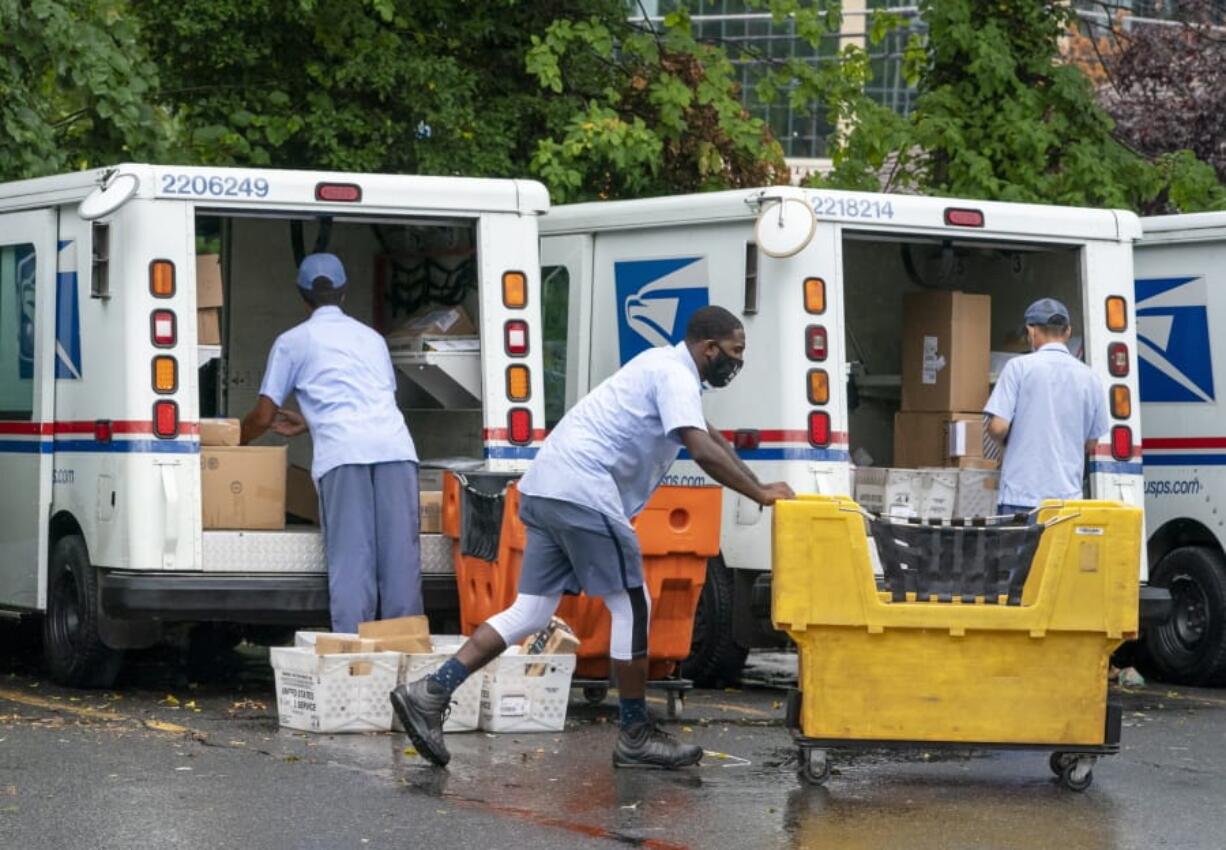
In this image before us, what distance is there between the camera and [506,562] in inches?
404

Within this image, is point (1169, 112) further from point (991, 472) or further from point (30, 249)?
point (30, 249)

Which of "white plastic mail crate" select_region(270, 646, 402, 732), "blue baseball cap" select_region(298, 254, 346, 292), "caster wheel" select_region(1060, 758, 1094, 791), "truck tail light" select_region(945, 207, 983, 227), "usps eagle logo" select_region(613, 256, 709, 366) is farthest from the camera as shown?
"usps eagle logo" select_region(613, 256, 709, 366)

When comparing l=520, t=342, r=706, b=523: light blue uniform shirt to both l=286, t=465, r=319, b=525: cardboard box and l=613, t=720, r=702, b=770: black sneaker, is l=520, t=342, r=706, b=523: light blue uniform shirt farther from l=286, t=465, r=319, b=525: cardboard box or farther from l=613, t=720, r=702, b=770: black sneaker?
l=286, t=465, r=319, b=525: cardboard box

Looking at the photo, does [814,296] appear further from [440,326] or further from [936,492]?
[440,326]

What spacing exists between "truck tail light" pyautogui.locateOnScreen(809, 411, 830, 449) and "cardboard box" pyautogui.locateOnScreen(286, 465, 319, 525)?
7.97ft

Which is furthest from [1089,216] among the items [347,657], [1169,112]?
[1169,112]

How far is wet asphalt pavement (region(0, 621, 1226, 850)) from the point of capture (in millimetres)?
7426

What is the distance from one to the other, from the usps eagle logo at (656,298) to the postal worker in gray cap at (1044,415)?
1442 mm

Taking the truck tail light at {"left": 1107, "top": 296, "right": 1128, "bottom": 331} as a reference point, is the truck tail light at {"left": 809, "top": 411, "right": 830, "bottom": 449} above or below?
below

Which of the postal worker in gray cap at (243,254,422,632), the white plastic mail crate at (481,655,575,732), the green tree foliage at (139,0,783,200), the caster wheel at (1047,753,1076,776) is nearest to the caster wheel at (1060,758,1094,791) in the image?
the caster wheel at (1047,753,1076,776)

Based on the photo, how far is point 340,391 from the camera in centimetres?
1067

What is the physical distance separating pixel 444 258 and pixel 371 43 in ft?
11.2

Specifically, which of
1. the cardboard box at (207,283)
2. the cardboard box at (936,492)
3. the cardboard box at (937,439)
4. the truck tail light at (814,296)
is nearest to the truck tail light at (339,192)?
the cardboard box at (207,283)

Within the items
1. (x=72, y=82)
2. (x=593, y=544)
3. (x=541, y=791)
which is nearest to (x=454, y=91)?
(x=72, y=82)
